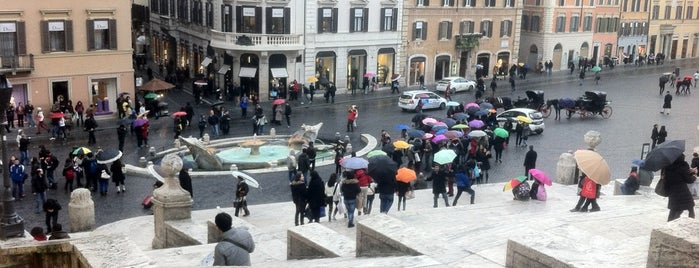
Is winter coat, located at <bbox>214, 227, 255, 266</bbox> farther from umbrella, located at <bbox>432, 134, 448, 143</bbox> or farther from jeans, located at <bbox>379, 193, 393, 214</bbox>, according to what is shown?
umbrella, located at <bbox>432, 134, 448, 143</bbox>

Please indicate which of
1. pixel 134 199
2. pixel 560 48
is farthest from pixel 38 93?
pixel 560 48

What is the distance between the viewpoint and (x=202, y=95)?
43.9 metres

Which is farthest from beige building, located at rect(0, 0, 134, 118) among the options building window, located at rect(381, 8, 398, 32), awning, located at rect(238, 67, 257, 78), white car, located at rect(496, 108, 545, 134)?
white car, located at rect(496, 108, 545, 134)

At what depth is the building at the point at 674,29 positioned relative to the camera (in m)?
70.1

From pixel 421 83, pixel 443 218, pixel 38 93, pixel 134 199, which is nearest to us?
pixel 443 218

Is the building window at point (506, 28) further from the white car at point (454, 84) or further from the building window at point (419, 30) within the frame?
the white car at point (454, 84)

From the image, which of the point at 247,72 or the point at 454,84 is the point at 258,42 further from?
the point at 454,84

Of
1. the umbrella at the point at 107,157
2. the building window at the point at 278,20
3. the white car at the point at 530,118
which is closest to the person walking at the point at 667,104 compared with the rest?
the white car at the point at 530,118

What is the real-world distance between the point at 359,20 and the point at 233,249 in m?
37.6

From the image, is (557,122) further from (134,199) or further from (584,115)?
(134,199)

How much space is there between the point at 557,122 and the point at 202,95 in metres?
20.1

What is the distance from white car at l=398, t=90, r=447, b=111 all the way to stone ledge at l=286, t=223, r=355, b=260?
1094 inches

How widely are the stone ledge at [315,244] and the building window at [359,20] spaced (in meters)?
34.4

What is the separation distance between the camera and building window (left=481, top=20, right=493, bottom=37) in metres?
53.6
